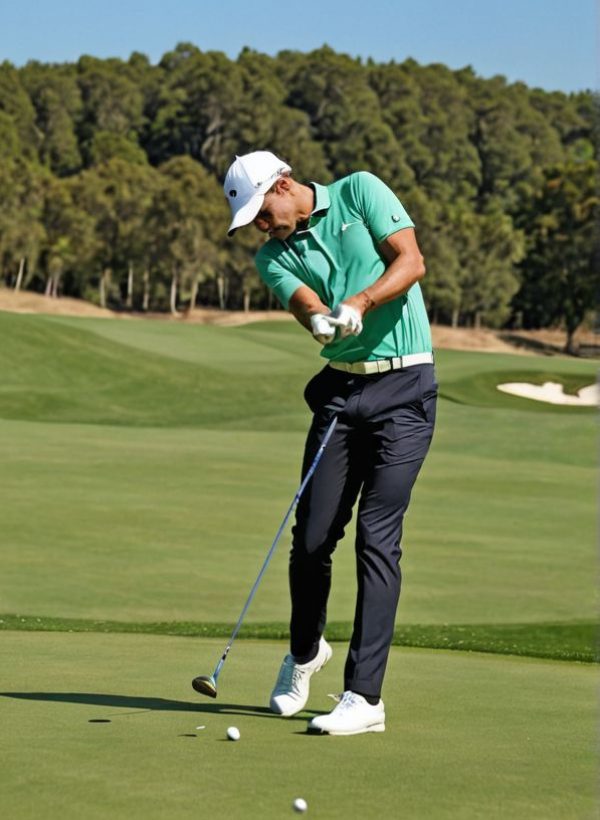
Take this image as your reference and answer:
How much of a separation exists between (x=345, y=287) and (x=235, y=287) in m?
98.8

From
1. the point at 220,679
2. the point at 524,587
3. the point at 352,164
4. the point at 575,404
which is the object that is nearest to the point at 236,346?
the point at 575,404

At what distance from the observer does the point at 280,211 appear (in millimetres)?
5488

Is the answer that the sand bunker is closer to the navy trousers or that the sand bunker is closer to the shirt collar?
the navy trousers

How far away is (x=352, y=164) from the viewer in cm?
13125

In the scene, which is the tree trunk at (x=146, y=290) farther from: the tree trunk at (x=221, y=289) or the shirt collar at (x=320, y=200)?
the shirt collar at (x=320, y=200)

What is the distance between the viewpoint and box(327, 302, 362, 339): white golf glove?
512 centimetres

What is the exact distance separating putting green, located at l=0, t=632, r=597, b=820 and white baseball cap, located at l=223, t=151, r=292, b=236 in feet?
6.06

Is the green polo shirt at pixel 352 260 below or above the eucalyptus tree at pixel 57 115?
below

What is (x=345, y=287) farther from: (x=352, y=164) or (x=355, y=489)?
(x=352, y=164)

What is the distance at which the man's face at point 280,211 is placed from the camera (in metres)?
5.49

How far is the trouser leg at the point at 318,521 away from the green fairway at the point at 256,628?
1.07 feet

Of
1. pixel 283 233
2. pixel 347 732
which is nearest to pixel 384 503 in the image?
pixel 347 732

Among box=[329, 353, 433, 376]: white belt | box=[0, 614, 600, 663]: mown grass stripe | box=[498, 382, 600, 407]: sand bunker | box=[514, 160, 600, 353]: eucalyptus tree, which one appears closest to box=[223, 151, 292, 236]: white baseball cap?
box=[329, 353, 433, 376]: white belt

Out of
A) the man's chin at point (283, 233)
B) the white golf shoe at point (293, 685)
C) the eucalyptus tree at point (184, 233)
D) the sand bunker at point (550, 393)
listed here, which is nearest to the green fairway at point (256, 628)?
the white golf shoe at point (293, 685)
